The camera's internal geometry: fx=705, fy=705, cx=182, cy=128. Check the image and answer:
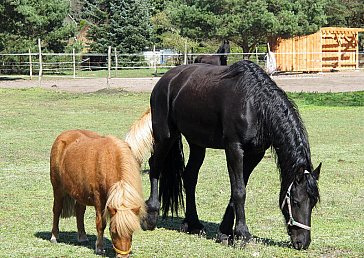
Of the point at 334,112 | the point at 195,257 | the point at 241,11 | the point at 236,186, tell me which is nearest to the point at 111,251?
the point at 195,257

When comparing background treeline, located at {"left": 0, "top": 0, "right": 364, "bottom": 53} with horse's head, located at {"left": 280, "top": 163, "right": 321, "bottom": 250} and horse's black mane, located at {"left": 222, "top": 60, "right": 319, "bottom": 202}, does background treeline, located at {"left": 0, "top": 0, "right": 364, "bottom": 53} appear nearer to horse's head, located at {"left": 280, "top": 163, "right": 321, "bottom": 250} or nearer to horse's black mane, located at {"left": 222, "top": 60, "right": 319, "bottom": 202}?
horse's black mane, located at {"left": 222, "top": 60, "right": 319, "bottom": 202}

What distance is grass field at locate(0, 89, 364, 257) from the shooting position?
634cm

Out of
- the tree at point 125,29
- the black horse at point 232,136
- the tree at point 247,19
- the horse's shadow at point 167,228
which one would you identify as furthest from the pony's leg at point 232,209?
the tree at point 125,29

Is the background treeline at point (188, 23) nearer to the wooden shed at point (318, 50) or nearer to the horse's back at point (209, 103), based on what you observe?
the wooden shed at point (318, 50)

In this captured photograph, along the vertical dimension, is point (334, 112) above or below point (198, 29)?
below

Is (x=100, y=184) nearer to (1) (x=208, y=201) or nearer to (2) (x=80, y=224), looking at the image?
(2) (x=80, y=224)

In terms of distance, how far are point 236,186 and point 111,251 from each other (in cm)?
131

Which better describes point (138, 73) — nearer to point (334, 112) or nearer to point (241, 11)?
point (241, 11)

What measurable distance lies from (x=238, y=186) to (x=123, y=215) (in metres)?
1.57

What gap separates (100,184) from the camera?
5797 mm

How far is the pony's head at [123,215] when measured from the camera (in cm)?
531

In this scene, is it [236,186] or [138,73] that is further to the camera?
[138,73]

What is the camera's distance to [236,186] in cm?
654

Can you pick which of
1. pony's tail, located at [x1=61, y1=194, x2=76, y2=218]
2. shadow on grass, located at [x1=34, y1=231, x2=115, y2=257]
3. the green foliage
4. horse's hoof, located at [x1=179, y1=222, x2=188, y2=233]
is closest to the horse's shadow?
shadow on grass, located at [x1=34, y1=231, x2=115, y2=257]
